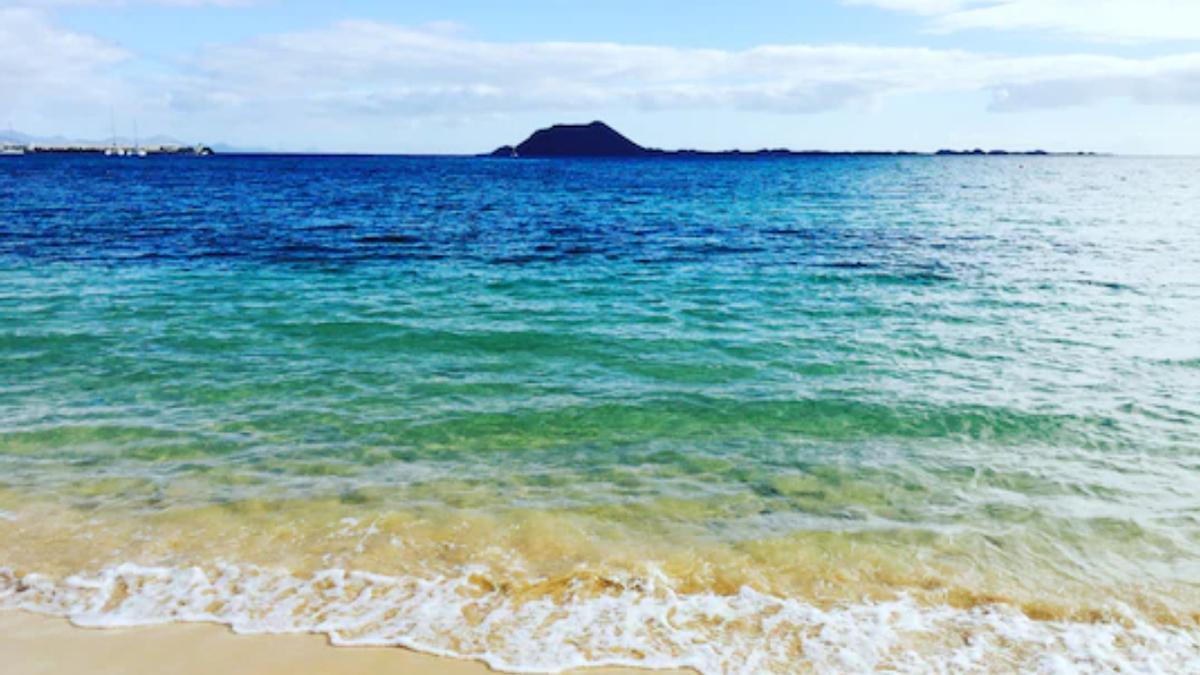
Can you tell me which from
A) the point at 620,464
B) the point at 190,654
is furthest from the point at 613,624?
the point at 620,464

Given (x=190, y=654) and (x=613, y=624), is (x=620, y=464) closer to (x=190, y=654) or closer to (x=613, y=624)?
(x=613, y=624)

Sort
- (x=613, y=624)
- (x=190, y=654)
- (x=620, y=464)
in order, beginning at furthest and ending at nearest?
1. (x=620, y=464)
2. (x=613, y=624)
3. (x=190, y=654)

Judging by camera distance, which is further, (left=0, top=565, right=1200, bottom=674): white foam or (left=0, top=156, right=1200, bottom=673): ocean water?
→ (left=0, top=156, right=1200, bottom=673): ocean water

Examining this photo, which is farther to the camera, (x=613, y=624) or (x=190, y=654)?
(x=613, y=624)

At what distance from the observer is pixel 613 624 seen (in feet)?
23.4

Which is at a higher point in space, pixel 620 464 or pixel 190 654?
pixel 620 464

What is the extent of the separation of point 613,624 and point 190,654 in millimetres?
3677

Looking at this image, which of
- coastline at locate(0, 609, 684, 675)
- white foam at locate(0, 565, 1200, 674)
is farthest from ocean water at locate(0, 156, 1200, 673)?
coastline at locate(0, 609, 684, 675)

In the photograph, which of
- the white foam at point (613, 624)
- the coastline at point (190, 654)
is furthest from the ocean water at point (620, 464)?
the coastline at point (190, 654)

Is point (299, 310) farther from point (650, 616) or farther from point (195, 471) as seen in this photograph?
point (650, 616)

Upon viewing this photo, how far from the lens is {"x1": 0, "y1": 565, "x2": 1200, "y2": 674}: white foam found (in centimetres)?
666

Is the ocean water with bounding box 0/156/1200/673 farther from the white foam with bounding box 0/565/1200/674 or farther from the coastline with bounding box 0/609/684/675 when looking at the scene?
the coastline with bounding box 0/609/684/675

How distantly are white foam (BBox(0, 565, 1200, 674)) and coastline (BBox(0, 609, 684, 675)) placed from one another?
14 cm

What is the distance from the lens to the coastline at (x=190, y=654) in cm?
639
